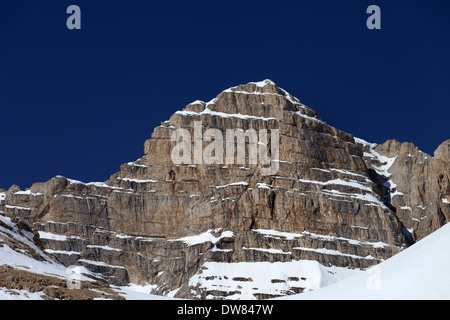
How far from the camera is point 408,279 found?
44.1m

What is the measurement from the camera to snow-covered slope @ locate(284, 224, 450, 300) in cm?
4206

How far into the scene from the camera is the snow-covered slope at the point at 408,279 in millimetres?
42062

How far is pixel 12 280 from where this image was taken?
182ft
